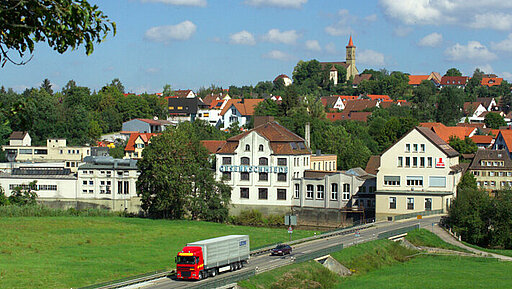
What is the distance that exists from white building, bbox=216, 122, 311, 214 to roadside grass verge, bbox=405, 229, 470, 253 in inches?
946

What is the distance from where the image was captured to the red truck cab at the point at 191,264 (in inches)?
1620

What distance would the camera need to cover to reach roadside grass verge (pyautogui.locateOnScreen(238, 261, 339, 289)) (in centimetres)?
4183

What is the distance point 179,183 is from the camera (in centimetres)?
7981

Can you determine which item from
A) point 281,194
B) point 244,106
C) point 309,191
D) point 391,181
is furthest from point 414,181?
point 244,106

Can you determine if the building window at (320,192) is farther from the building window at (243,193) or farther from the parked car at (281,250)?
the parked car at (281,250)

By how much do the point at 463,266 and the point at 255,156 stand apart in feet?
122

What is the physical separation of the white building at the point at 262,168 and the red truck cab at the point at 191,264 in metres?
45.3

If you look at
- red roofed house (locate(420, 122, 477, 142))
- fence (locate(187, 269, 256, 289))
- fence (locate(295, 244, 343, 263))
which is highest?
red roofed house (locate(420, 122, 477, 142))

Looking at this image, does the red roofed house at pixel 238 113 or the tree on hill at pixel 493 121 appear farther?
the tree on hill at pixel 493 121

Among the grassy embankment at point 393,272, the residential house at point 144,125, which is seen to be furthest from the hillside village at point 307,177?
the residential house at point 144,125

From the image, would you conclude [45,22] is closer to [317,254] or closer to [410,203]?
[317,254]

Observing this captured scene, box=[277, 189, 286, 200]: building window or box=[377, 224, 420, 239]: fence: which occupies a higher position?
box=[277, 189, 286, 200]: building window

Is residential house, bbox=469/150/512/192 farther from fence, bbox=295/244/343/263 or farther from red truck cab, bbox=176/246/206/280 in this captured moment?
red truck cab, bbox=176/246/206/280

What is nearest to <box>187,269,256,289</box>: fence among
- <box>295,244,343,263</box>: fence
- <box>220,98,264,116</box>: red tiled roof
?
<box>295,244,343,263</box>: fence
